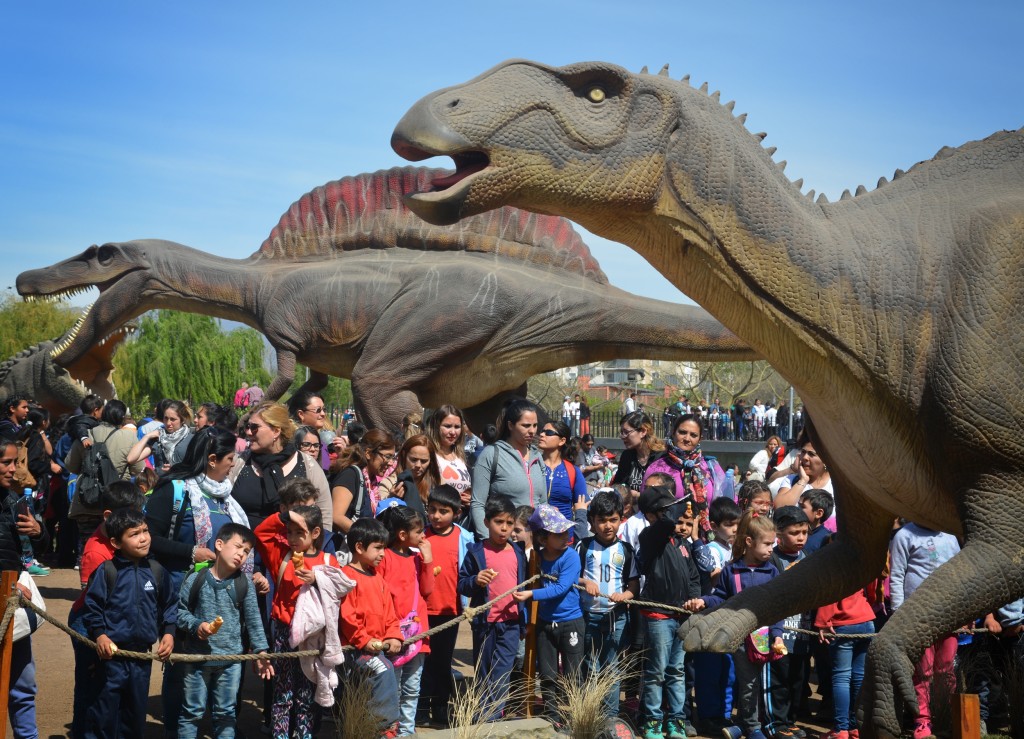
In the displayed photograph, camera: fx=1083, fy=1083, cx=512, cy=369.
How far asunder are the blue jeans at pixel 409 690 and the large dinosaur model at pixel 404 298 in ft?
14.7

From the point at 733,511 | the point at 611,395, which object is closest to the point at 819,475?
the point at 733,511

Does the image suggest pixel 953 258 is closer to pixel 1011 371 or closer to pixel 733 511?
pixel 1011 371

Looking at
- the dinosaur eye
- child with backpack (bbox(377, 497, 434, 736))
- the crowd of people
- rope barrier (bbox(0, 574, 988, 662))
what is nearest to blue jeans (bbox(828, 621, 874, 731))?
the crowd of people

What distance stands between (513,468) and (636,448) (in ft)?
5.22

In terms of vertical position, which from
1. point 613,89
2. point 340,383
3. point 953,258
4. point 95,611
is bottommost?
point 95,611

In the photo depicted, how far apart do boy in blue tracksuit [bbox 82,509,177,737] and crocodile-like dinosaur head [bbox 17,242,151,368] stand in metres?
6.47

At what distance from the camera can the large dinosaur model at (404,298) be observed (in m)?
9.74

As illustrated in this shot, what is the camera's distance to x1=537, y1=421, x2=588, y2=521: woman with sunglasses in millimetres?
7527

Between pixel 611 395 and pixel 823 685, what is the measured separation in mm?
82190

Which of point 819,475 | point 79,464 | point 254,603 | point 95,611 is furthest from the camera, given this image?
point 79,464

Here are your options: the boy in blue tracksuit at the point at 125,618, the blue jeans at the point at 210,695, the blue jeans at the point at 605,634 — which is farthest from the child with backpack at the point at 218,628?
the blue jeans at the point at 605,634

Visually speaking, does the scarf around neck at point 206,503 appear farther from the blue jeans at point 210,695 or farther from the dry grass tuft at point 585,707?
the dry grass tuft at point 585,707

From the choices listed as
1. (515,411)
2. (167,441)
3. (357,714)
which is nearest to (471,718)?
(357,714)

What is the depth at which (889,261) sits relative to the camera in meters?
3.28
